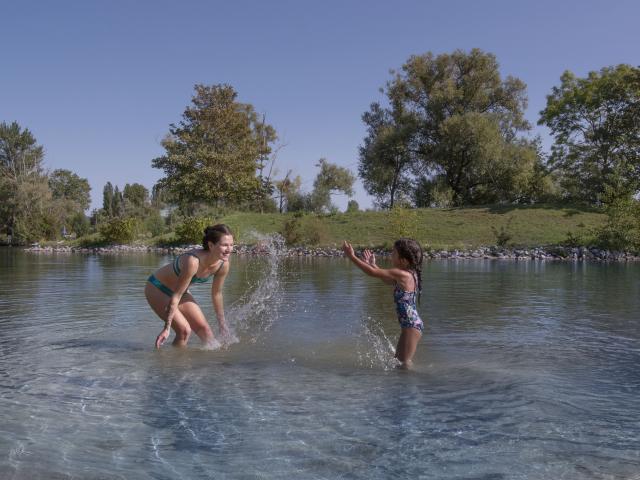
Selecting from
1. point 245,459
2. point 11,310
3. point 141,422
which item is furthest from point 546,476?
point 11,310

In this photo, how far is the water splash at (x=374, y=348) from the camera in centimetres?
752

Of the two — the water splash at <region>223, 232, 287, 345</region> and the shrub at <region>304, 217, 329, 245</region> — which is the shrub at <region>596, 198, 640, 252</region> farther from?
the water splash at <region>223, 232, 287, 345</region>

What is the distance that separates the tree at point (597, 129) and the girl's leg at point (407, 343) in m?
47.6

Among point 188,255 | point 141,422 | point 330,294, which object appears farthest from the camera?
point 330,294

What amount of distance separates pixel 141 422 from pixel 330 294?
10.6 metres

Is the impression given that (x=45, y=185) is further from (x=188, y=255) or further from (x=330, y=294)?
(x=188, y=255)

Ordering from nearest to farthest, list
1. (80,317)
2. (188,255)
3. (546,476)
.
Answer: (546,476), (188,255), (80,317)

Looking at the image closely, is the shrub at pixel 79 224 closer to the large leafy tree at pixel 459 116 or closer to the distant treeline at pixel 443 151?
the distant treeline at pixel 443 151

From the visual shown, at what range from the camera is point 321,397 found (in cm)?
595

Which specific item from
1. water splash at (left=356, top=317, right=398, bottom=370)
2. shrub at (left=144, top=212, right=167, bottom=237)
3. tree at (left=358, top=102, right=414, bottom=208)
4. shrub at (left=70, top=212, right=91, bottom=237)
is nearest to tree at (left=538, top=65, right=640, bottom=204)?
tree at (left=358, top=102, right=414, bottom=208)

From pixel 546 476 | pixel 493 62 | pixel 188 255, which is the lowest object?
pixel 546 476

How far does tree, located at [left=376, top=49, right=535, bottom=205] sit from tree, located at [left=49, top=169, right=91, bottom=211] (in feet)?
193

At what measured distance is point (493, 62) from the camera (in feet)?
185

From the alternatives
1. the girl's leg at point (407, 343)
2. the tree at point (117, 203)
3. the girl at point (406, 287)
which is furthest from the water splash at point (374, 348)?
the tree at point (117, 203)
